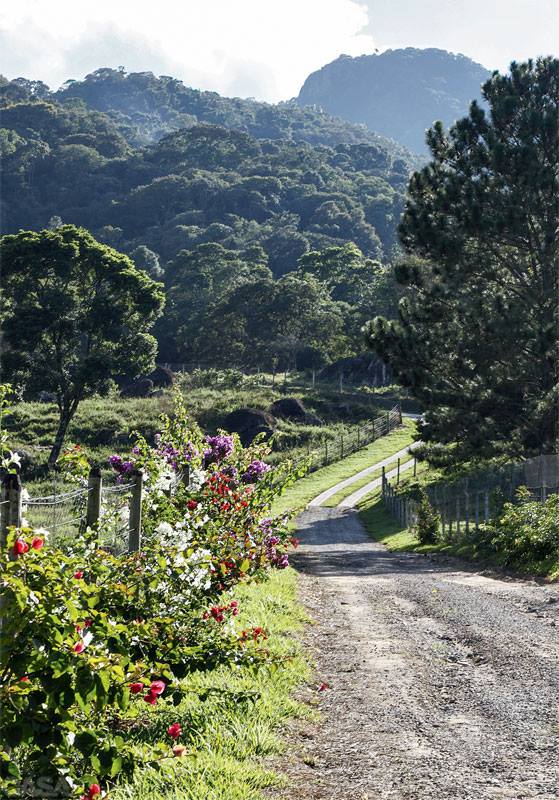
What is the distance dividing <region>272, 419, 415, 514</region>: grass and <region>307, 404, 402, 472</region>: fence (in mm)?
509

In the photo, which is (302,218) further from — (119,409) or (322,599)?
(322,599)

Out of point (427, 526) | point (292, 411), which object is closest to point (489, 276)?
point (427, 526)

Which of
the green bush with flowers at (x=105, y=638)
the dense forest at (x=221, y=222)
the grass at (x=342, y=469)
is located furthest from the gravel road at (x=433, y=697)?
the dense forest at (x=221, y=222)

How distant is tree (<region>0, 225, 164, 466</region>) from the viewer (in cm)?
5175

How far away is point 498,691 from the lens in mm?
7578

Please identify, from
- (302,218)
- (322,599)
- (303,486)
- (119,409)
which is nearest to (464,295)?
(322,599)

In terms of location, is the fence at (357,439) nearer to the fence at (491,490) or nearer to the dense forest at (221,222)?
the dense forest at (221,222)

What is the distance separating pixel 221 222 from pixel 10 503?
15574cm

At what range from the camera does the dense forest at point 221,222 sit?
284ft

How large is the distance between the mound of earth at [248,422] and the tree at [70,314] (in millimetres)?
8017

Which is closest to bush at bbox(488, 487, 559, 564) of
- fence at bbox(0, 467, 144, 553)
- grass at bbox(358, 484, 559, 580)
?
grass at bbox(358, 484, 559, 580)

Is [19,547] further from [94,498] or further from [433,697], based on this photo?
[433,697]

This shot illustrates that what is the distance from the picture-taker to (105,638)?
4543 millimetres

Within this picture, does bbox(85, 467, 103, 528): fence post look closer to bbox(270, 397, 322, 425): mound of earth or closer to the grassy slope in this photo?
the grassy slope
